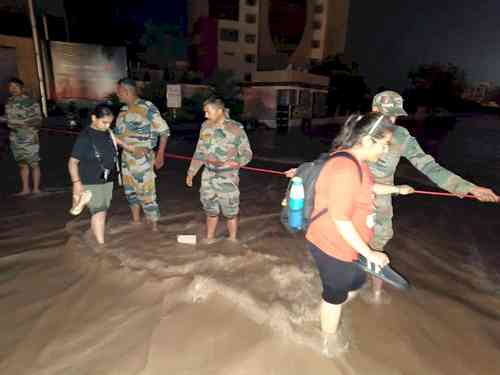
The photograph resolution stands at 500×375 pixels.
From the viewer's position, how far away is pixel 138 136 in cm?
384

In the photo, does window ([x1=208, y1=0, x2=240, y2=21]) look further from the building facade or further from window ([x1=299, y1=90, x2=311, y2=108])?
window ([x1=299, y1=90, x2=311, y2=108])

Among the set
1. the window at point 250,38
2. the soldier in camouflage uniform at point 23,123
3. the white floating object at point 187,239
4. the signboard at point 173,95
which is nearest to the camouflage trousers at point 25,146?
the soldier in camouflage uniform at point 23,123

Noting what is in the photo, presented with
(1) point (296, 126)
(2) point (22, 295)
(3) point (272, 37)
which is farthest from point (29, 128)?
(3) point (272, 37)

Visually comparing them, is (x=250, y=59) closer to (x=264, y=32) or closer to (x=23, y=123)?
(x=264, y=32)

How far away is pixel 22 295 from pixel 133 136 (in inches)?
81.3

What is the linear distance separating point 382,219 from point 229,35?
37.7m

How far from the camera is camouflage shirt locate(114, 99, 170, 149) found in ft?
12.5

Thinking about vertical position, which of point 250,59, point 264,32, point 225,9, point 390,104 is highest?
point 225,9

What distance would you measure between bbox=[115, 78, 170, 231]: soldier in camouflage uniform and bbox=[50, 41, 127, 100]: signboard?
17.7m

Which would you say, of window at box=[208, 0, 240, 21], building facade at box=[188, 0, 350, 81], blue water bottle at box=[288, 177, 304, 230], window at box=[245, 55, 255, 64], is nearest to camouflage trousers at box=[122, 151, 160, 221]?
blue water bottle at box=[288, 177, 304, 230]

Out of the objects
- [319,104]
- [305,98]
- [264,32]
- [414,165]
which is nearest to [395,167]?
[414,165]

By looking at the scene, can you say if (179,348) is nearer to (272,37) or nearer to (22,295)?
(22,295)

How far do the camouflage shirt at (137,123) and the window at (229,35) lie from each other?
3542 centimetres

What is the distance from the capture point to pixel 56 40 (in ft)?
57.2
